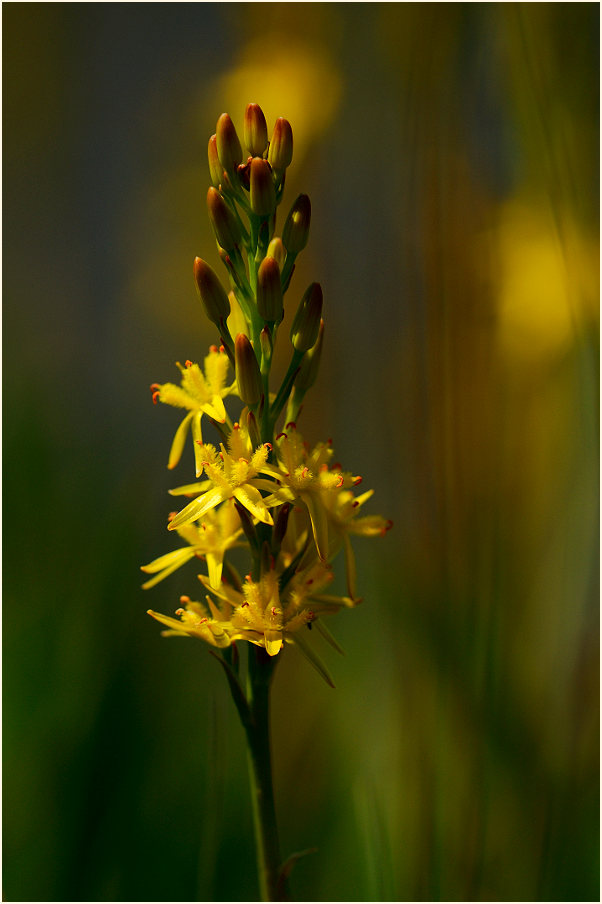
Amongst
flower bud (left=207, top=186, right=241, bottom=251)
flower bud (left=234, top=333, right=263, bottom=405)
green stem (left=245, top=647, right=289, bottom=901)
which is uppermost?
flower bud (left=207, top=186, right=241, bottom=251)

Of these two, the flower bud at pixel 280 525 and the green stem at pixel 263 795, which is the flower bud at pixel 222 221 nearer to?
the flower bud at pixel 280 525

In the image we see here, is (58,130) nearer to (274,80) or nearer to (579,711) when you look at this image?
(274,80)

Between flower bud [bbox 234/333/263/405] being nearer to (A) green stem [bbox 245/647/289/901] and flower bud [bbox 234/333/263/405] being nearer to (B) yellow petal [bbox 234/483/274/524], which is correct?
(B) yellow petal [bbox 234/483/274/524]

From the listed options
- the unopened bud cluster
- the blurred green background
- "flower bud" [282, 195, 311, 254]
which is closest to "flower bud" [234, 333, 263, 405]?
the unopened bud cluster

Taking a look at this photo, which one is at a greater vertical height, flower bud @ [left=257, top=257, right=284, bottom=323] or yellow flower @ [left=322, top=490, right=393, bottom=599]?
flower bud @ [left=257, top=257, right=284, bottom=323]

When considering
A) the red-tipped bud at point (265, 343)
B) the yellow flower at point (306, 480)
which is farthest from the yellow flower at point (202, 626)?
the red-tipped bud at point (265, 343)

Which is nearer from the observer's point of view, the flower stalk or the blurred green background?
the flower stalk
